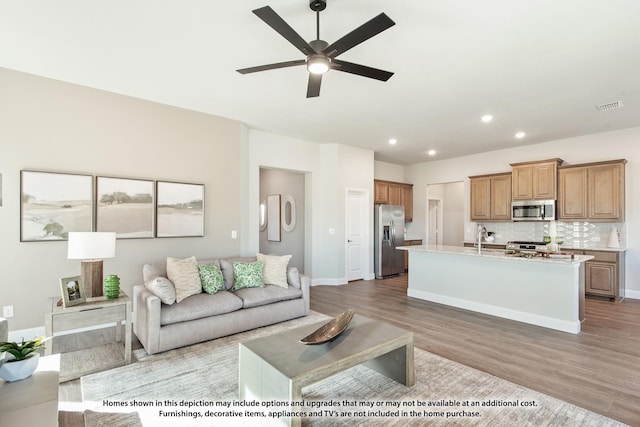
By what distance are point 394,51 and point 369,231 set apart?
4575 mm

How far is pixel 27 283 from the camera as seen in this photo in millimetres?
3393

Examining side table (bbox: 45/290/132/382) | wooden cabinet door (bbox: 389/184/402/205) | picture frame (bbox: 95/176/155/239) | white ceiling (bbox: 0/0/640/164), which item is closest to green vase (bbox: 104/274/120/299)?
side table (bbox: 45/290/132/382)

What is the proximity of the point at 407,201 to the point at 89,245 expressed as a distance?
7.16 metres

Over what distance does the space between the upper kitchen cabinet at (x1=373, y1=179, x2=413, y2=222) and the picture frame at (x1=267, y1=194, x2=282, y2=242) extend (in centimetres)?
232

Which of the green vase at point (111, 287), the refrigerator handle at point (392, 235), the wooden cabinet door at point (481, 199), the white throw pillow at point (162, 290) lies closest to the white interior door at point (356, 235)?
the refrigerator handle at point (392, 235)

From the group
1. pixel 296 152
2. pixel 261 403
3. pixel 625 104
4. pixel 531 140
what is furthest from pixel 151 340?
pixel 531 140

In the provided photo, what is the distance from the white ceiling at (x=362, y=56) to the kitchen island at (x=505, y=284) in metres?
2.10

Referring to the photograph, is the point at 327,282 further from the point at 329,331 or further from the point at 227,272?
the point at 329,331

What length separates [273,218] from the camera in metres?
7.39

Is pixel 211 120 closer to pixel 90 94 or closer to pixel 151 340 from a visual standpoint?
pixel 90 94

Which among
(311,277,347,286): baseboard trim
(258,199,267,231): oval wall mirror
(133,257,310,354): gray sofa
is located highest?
(258,199,267,231): oval wall mirror

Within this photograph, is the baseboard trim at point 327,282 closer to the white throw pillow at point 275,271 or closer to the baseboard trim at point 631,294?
the white throw pillow at point 275,271

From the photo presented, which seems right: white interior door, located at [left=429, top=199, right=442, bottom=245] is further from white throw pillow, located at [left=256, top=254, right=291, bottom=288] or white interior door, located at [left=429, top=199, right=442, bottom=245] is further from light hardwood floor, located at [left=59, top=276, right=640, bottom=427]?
white throw pillow, located at [left=256, top=254, right=291, bottom=288]

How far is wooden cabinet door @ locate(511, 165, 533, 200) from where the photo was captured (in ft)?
20.0
